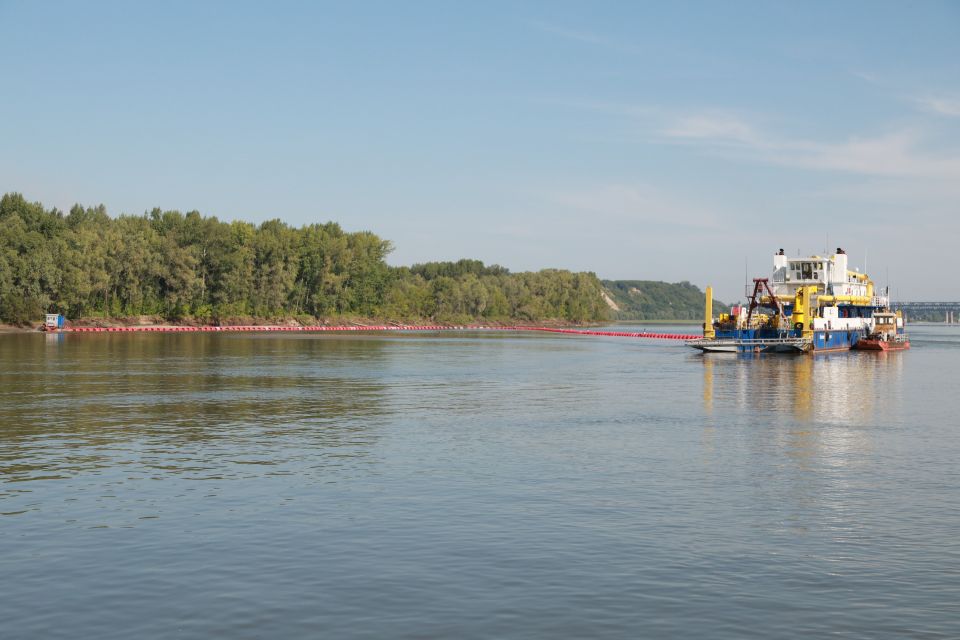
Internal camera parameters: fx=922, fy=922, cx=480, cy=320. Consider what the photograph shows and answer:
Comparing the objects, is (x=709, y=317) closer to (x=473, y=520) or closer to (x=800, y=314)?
(x=800, y=314)

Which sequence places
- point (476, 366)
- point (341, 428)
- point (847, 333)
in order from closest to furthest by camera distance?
point (341, 428), point (476, 366), point (847, 333)

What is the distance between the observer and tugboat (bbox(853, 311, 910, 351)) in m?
126

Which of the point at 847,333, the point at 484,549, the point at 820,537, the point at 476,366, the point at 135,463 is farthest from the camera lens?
the point at 847,333

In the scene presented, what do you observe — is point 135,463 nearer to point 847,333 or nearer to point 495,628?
point 495,628

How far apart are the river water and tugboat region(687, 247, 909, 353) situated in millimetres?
63922

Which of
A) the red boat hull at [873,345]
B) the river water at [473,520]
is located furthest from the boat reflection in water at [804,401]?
the red boat hull at [873,345]

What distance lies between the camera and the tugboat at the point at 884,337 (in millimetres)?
126225

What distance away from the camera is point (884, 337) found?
13125 cm

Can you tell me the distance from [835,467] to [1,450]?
30.4 metres

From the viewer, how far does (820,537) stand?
72.9ft

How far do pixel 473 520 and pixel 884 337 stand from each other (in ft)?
401

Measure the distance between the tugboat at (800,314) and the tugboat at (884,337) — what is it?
37 centimetres

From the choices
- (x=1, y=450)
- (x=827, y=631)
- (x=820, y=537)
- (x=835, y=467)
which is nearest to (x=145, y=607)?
(x=827, y=631)

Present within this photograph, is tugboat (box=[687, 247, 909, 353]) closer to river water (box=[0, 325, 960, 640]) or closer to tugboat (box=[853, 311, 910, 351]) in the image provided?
tugboat (box=[853, 311, 910, 351])
